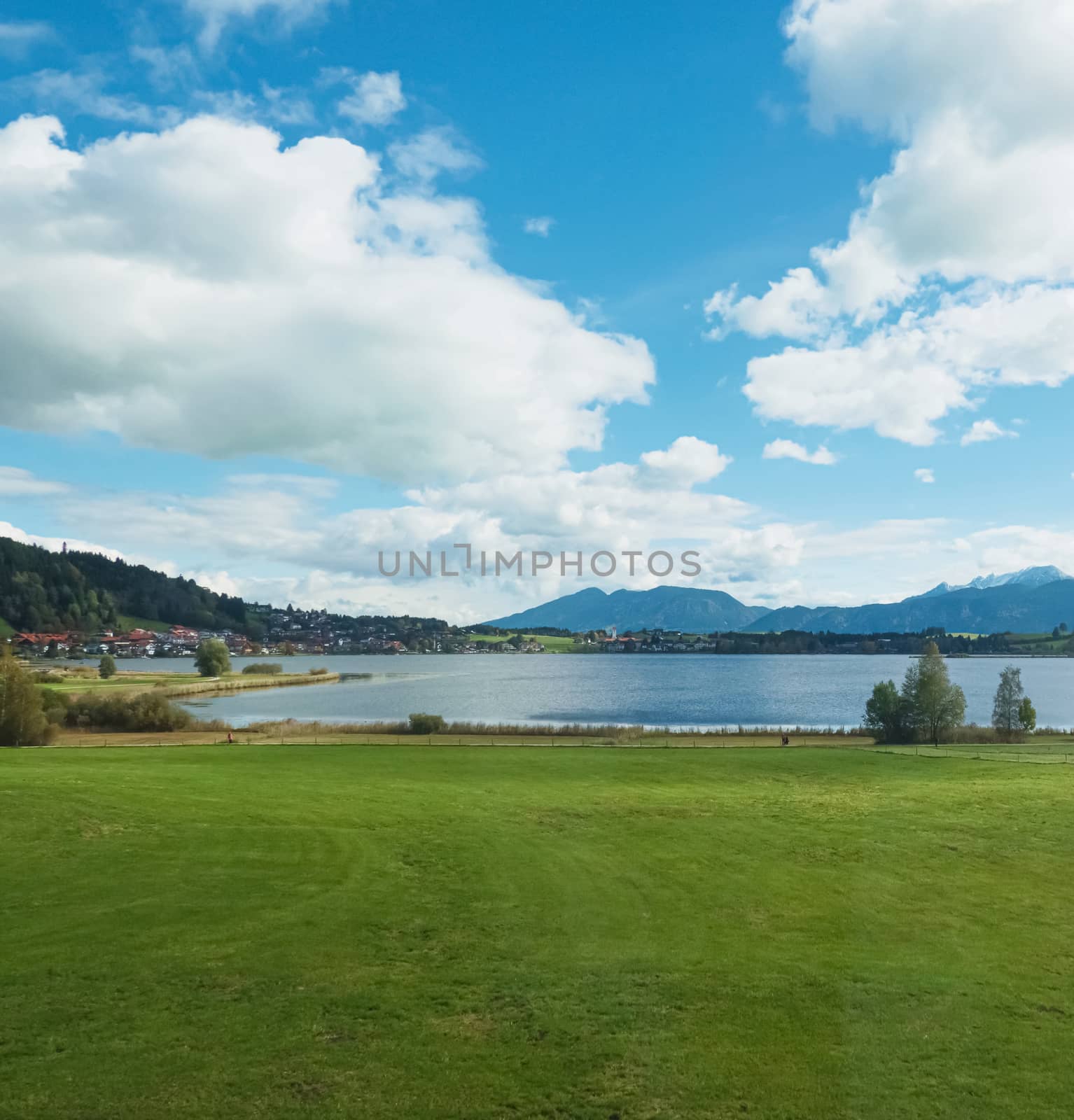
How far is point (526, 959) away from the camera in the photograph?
12.8 metres

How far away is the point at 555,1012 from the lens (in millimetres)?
10977

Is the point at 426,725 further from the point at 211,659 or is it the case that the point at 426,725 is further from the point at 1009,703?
the point at 211,659

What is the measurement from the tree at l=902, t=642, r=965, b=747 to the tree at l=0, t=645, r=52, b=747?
62.0 m

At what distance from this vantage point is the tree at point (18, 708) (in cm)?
5034

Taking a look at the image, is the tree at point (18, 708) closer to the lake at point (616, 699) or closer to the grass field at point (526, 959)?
the lake at point (616, 699)

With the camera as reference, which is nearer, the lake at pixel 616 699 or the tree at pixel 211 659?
the lake at pixel 616 699

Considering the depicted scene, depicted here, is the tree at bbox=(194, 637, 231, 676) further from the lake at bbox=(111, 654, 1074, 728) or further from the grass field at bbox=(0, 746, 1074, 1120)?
the grass field at bbox=(0, 746, 1074, 1120)

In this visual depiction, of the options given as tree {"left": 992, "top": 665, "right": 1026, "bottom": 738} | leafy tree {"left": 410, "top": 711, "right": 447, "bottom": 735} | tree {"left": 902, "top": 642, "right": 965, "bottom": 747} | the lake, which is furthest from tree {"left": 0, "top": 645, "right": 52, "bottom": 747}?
tree {"left": 992, "top": 665, "right": 1026, "bottom": 738}

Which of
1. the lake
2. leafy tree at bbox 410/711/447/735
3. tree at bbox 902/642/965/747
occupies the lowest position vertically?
the lake

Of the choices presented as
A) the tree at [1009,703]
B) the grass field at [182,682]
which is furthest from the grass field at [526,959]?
the grass field at [182,682]

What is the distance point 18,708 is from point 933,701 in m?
64.2

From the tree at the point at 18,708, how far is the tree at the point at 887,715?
196ft

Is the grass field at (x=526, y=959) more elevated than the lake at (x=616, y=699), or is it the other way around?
the grass field at (x=526, y=959)

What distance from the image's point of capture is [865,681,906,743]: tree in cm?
6588
